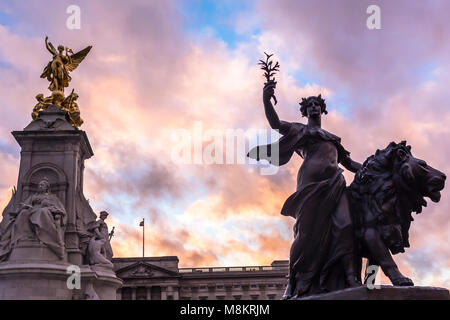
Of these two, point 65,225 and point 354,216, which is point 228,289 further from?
point 354,216

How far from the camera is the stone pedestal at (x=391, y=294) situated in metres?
7.35

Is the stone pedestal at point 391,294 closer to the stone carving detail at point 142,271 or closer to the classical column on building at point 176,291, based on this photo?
the classical column on building at point 176,291

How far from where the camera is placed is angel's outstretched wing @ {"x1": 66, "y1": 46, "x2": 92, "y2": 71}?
30.8 m

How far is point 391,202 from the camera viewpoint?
8.45m

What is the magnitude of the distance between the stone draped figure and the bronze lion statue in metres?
17.7

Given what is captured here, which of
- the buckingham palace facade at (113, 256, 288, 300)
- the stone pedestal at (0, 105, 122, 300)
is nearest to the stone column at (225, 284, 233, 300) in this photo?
the buckingham palace facade at (113, 256, 288, 300)

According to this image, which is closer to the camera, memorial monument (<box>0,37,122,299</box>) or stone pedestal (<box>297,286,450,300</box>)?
stone pedestal (<box>297,286,450,300</box>)

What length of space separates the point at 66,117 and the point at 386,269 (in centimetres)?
2339

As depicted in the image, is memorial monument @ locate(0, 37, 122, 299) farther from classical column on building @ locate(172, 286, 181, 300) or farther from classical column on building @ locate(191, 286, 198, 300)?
classical column on building @ locate(191, 286, 198, 300)

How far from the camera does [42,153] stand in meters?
27.7

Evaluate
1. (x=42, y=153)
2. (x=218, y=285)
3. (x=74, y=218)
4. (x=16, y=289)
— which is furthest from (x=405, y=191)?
(x=218, y=285)

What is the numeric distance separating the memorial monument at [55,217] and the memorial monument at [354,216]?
16.4m

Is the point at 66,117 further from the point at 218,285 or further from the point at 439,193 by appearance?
the point at 218,285
